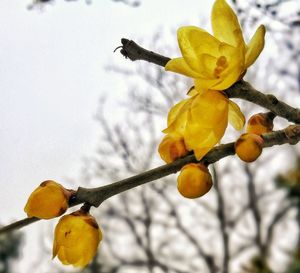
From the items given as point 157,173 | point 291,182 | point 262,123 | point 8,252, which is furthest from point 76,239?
point 8,252

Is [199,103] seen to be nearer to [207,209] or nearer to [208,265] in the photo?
[208,265]

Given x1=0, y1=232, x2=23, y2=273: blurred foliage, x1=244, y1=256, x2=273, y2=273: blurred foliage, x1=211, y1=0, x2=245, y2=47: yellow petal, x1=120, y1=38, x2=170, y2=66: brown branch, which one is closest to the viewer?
x1=120, y1=38, x2=170, y2=66: brown branch

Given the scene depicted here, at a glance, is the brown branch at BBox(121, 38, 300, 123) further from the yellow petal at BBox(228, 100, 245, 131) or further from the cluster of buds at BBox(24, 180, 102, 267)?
the cluster of buds at BBox(24, 180, 102, 267)

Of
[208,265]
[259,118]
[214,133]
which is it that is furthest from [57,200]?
[208,265]

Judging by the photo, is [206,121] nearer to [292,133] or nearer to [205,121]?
[205,121]

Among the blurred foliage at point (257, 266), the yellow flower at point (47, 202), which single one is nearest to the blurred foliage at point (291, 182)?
the blurred foliage at point (257, 266)

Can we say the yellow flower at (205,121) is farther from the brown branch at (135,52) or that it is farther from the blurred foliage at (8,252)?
the blurred foliage at (8,252)

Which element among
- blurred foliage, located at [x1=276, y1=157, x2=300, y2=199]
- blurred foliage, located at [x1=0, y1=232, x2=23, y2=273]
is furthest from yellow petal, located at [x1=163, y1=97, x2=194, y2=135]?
blurred foliage, located at [x1=0, y1=232, x2=23, y2=273]
